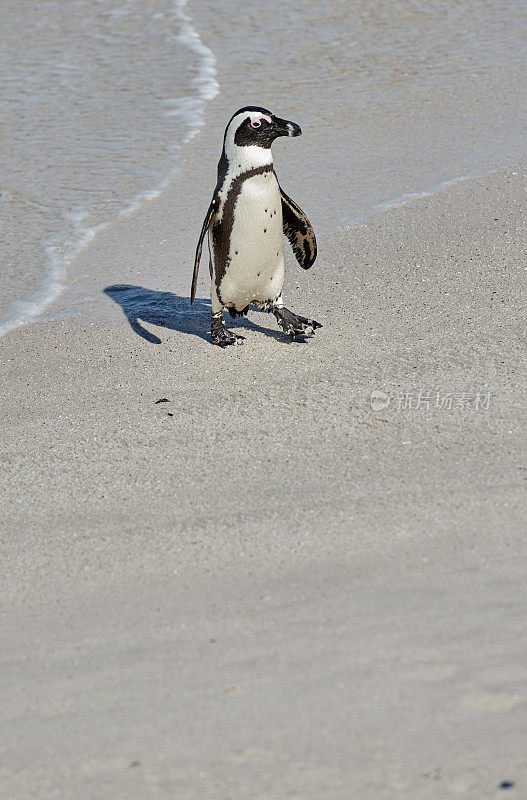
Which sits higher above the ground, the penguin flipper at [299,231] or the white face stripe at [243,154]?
the white face stripe at [243,154]

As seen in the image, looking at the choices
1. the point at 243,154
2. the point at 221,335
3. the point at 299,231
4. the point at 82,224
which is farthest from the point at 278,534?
the point at 82,224

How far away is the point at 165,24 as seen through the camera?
44.8 feet

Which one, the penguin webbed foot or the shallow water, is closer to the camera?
the penguin webbed foot

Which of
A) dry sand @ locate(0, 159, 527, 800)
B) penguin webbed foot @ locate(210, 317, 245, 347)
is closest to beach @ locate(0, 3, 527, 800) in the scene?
dry sand @ locate(0, 159, 527, 800)

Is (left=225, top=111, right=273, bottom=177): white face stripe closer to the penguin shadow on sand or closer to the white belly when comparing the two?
the white belly

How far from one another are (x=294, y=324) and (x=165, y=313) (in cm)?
84

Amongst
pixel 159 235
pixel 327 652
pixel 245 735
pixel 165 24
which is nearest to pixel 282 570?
pixel 327 652

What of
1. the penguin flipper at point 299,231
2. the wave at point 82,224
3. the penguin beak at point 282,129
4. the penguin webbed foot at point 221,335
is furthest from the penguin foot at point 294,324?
the wave at point 82,224

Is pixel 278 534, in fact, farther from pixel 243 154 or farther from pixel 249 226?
pixel 243 154

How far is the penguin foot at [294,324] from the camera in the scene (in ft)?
14.4

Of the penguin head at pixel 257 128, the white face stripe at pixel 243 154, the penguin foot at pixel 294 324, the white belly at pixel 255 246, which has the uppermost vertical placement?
the penguin head at pixel 257 128

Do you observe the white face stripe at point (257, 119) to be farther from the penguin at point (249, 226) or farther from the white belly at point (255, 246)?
the white belly at point (255, 246)

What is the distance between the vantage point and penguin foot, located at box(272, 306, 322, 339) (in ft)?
14.4

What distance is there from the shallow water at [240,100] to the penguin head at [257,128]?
1.67 metres
